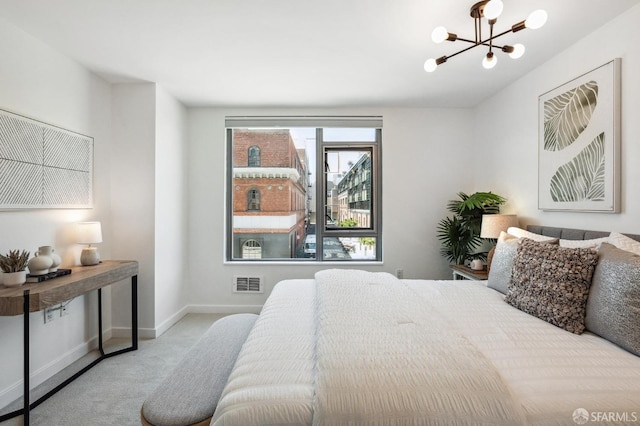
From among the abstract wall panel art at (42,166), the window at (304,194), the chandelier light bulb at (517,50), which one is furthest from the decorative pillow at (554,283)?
the abstract wall panel art at (42,166)

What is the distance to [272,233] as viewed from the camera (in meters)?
4.02

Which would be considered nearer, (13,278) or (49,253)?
(13,278)

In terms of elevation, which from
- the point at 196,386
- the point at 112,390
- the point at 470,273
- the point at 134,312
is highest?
the point at 470,273

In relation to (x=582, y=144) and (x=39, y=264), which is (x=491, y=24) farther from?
(x=39, y=264)

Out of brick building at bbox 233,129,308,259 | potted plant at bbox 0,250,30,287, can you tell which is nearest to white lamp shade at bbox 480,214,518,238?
brick building at bbox 233,129,308,259

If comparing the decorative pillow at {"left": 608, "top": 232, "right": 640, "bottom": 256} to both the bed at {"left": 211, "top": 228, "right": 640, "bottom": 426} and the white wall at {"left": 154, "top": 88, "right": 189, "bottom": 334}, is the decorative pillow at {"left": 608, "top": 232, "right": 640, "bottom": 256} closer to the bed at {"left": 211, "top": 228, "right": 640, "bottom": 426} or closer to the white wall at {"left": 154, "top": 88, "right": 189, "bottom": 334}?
the bed at {"left": 211, "top": 228, "right": 640, "bottom": 426}

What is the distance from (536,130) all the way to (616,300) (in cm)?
189

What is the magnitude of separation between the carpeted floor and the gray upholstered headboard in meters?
3.19

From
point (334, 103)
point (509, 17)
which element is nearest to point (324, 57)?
point (334, 103)

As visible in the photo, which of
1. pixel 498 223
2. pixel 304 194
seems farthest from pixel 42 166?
pixel 498 223

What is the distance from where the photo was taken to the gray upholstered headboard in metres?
2.10

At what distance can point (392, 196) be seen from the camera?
12.5 ft

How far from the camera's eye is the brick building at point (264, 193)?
3986mm

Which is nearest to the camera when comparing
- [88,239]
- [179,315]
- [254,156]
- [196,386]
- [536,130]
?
[196,386]
